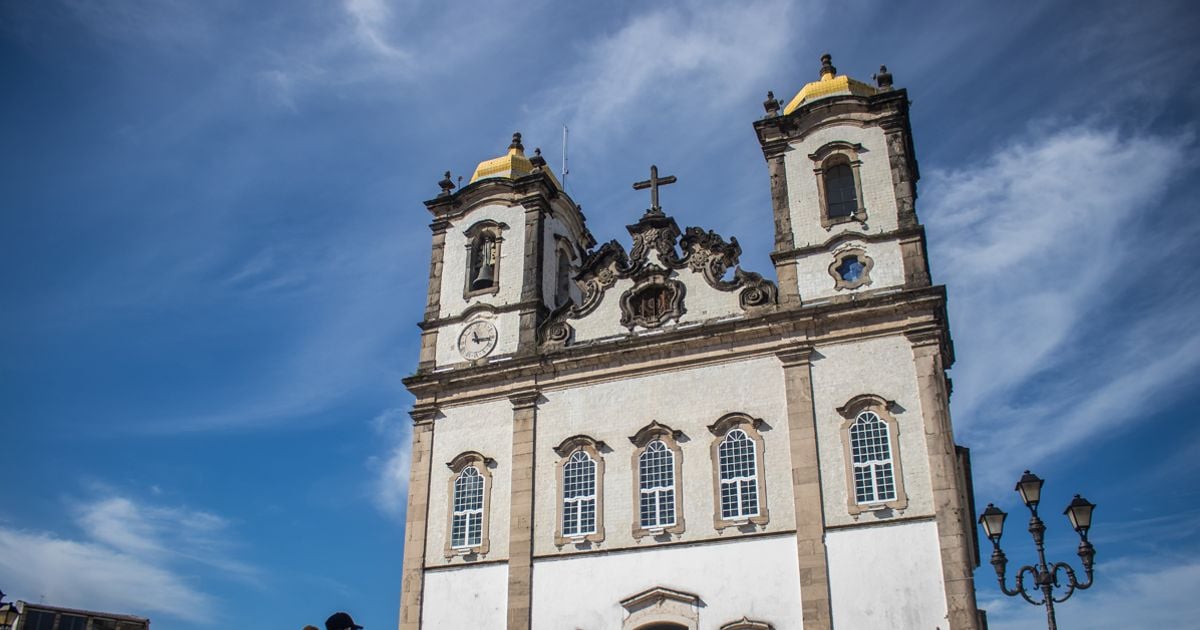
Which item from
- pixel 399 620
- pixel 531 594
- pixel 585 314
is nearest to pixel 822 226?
pixel 585 314

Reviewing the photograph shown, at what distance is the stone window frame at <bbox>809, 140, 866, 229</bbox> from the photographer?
23906 millimetres

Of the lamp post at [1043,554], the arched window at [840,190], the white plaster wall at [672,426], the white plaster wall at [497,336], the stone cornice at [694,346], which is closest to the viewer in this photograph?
the lamp post at [1043,554]

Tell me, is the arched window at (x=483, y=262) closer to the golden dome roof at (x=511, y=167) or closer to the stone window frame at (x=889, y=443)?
the golden dome roof at (x=511, y=167)

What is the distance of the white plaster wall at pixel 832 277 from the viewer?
22.8 m

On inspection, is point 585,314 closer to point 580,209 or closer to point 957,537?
point 580,209

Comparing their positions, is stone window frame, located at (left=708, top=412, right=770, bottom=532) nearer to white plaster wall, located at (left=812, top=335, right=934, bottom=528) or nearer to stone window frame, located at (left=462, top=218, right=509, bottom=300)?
white plaster wall, located at (left=812, top=335, right=934, bottom=528)

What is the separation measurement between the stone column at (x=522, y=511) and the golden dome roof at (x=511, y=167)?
6.73 meters

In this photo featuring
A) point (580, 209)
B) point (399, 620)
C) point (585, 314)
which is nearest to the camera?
point (399, 620)

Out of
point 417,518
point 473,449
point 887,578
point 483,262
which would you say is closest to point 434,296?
point 483,262

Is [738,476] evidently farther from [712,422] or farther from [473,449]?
[473,449]

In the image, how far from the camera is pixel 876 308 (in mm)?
22094

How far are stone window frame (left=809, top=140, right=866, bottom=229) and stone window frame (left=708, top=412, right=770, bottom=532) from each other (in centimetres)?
499

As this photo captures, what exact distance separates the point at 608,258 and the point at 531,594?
27.2 ft

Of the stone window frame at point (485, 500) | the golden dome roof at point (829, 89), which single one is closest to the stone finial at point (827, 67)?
the golden dome roof at point (829, 89)
